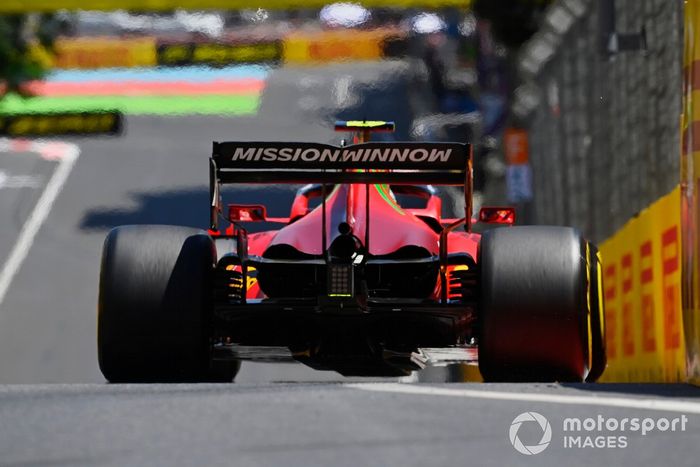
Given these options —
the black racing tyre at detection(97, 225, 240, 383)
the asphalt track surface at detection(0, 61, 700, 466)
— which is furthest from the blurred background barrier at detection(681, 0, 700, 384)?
the black racing tyre at detection(97, 225, 240, 383)

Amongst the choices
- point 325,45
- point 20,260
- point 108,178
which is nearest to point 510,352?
point 20,260

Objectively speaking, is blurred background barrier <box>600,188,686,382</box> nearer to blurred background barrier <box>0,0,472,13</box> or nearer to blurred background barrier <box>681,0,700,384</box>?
blurred background barrier <box>681,0,700,384</box>

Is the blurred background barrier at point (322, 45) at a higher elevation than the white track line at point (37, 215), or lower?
higher

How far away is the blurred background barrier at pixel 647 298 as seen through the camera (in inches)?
434

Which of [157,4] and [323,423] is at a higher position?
[157,4]

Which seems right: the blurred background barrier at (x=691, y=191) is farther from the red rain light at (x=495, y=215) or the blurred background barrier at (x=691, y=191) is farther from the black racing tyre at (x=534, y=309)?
the red rain light at (x=495, y=215)

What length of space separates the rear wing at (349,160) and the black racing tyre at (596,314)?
0.69 m

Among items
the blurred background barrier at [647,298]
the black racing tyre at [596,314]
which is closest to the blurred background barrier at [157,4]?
the blurred background barrier at [647,298]

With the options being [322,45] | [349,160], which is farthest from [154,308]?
[322,45]

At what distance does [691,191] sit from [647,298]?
9.00ft

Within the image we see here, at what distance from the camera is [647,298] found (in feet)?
39.7

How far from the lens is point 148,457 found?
497 centimetres

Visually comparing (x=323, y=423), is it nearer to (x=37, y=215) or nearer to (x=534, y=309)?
(x=534, y=309)

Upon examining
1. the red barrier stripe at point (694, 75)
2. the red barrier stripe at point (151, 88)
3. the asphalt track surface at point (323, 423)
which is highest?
the red barrier stripe at point (151, 88)
